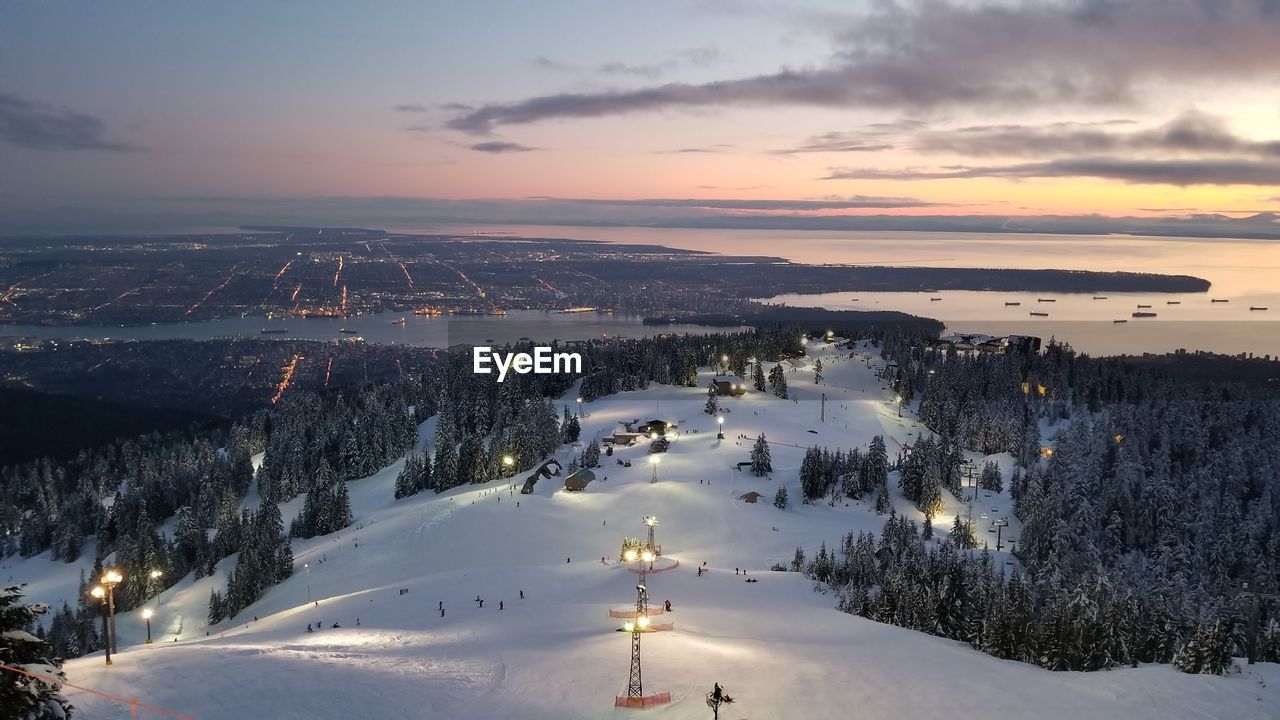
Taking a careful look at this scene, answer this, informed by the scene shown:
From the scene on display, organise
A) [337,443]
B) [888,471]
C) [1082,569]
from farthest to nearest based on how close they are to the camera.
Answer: [337,443], [888,471], [1082,569]

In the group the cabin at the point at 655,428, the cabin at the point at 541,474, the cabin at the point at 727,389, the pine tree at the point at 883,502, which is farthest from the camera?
the cabin at the point at 727,389

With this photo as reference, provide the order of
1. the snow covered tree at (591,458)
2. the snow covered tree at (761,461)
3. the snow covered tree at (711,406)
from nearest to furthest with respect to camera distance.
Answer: the snow covered tree at (761,461)
the snow covered tree at (591,458)
the snow covered tree at (711,406)

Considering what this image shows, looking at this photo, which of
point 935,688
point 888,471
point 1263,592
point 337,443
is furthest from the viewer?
point 337,443

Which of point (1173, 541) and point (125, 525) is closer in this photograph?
point (1173, 541)

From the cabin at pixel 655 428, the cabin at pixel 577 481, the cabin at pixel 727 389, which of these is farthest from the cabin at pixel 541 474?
the cabin at pixel 727 389

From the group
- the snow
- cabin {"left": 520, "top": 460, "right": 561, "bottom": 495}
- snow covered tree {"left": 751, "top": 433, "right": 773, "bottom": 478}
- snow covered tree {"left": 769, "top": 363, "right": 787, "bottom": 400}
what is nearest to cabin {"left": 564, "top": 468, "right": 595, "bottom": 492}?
the snow

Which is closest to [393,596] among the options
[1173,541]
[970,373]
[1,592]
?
[1,592]

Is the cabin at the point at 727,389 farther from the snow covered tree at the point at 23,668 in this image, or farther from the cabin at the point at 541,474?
the snow covered tree at the point at 23,668

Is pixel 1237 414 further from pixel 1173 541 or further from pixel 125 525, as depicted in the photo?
pixel 125 525
